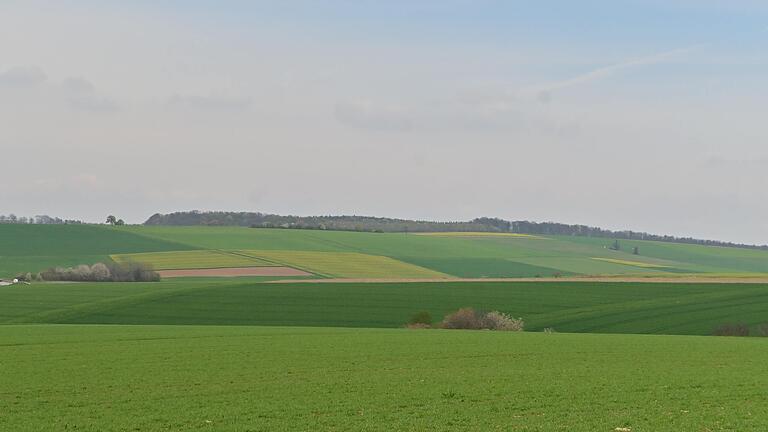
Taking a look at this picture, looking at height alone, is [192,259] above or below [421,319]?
above

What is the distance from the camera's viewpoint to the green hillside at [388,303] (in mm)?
56031

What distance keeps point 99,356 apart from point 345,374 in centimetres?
1032

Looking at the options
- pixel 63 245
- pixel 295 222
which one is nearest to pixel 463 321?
pixel 63 245

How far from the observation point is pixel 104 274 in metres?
84.9

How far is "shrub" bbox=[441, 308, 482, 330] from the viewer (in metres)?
55.2

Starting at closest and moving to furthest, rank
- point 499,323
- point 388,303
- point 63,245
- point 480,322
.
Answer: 1. point 499,323
2. point 480,322
3. point 388,303
4. point 63,245

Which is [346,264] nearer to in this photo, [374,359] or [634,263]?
[634,263]

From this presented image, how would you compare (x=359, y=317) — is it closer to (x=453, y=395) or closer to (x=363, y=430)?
(x=453, y=395)

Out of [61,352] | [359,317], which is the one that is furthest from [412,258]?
[61,352]

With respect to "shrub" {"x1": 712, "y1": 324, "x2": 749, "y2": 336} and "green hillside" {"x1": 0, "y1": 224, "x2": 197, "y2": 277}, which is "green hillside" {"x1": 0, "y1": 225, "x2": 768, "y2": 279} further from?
"shrub" {"x1": 712, "y1": 324, "x2": 749, "y2": 336}

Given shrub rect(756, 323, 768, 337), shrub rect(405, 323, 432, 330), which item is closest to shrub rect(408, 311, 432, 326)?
shrub rect(405, 323, 432, 330)

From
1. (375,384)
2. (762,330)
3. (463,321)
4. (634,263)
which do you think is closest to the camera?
(375,384)

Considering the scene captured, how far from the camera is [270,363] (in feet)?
96.8

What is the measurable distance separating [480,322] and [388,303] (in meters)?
10.1
